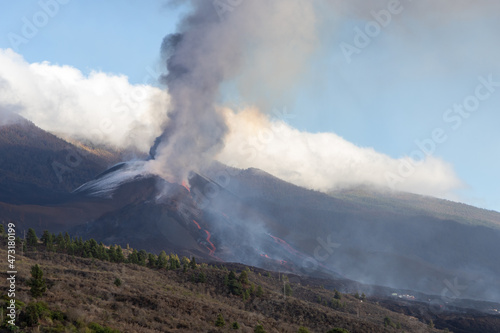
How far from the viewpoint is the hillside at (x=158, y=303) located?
3391 cm

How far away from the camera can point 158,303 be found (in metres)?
43.2

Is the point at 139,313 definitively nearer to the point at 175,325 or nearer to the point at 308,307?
the point at 175,325

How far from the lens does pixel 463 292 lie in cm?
18575

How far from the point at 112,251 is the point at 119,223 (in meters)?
78.5

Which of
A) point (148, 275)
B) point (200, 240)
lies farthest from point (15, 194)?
point (148, 275)

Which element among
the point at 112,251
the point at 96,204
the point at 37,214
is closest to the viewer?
the point at 112,251

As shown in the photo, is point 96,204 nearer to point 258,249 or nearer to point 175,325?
point 258,249

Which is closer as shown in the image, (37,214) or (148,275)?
(148,275)

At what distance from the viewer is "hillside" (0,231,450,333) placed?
3391cm

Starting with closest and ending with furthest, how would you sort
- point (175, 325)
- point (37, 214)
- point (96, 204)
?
point (175, 325)
point (37, 214)
point (96, 204)

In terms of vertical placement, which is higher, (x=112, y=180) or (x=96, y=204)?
(x=112, y=180)

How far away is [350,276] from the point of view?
174750 millimetres

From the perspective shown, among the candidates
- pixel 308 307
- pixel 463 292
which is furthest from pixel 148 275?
pixel 463 292

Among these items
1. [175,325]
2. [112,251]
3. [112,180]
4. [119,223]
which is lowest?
[175,325]
